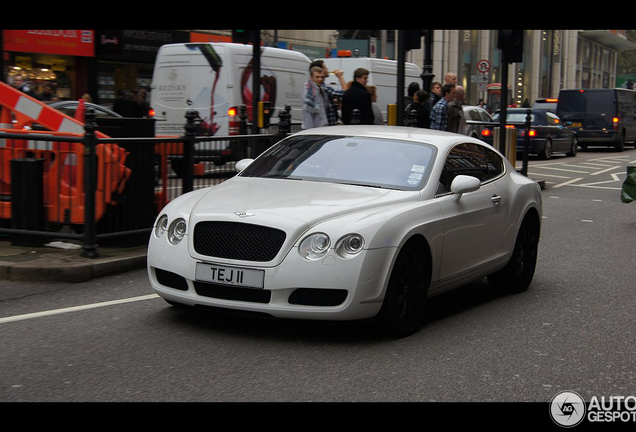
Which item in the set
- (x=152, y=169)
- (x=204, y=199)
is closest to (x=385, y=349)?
(x=204, y=199)

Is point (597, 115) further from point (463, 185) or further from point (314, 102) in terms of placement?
point (463, 185)

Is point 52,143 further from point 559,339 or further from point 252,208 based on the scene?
point 559,339

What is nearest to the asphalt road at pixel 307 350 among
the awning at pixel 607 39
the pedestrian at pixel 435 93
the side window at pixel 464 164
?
the side window at pixel 464 164

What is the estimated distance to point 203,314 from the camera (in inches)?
269

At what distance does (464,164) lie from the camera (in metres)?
7.60

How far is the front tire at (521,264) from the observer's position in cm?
819

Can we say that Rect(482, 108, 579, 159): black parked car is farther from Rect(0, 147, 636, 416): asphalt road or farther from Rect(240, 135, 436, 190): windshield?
Rect(240, 135, 436, 190): windshield

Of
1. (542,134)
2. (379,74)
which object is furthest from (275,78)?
(542,134)

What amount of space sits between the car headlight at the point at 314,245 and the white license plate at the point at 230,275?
291mm

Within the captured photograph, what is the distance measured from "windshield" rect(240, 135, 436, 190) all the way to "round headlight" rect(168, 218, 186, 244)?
3.58ft

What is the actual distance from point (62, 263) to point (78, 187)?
94 cm

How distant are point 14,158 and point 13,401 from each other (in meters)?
4.79

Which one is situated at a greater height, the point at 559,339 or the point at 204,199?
the point at 204,199
